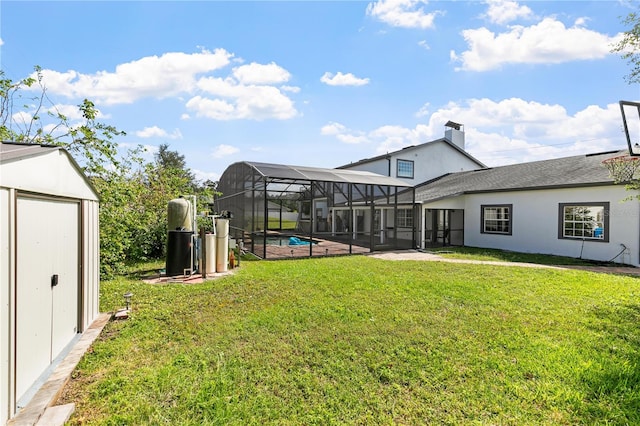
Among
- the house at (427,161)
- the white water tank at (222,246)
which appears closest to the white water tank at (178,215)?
the white water tank at (222,246)

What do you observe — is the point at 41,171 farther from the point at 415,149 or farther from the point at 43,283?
the point at 415,149

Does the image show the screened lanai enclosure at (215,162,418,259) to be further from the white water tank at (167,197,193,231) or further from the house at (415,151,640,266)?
the white water tank at (167,197,193,231)

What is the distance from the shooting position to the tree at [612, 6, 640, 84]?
5875 mm

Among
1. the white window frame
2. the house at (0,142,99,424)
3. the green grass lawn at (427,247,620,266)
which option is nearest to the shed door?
the house at (0,142,99,424)

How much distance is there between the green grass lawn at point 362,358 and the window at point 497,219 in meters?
7.40

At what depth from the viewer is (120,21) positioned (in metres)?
6.68

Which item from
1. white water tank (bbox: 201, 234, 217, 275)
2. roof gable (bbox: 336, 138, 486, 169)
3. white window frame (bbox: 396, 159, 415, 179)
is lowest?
white water tank (bbox: 201, 234, 217, 275)

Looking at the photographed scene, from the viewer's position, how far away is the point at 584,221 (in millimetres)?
10828

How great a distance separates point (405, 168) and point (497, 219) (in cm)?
666

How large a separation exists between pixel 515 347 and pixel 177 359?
3889 mm

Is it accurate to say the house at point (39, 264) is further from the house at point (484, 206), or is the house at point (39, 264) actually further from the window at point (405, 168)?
the window at point (405, 168)

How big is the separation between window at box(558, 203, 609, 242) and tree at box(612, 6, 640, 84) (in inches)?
221

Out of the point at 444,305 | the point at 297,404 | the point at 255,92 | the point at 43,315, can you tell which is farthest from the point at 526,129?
the point at 43,315

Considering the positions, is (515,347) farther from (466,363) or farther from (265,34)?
(265,34)
